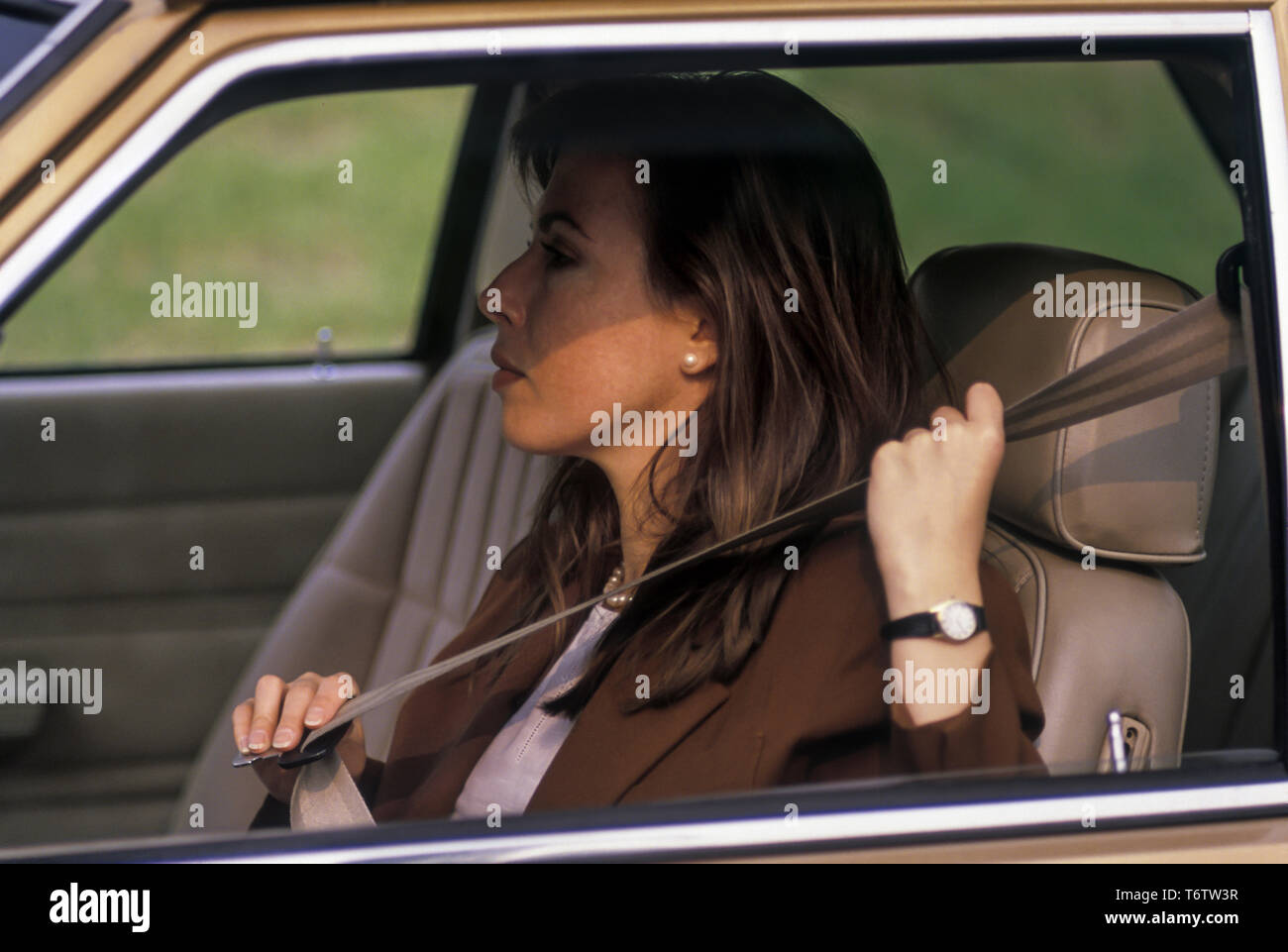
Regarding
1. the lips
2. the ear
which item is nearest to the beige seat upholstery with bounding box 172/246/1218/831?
the ear

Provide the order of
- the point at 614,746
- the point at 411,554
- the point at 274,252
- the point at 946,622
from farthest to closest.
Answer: the point at 274,252 → the point at 411,554 → the point at 614,746 → the point at 946,622

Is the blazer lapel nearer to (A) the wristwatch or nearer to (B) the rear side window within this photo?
(A) the wristwatch

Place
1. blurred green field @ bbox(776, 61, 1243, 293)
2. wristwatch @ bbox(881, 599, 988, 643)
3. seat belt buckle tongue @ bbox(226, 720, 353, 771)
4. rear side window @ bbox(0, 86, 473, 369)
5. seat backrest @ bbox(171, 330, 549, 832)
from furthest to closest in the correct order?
blurred green field @ bbox(776, 61, 1243, 293), rear side window @ bbox(0, 86, 473, 369), seat backrest @ bbox(171, 330, 549, 832), seat belt buckle tongue @ bbox(226, 720, 353, 771), wristwatch @ bbox(881, 599, 988, 643)

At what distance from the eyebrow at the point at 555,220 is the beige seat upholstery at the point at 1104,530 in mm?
522

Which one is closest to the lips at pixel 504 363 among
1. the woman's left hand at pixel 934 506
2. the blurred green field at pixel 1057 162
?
the woman's left hand at pixel 934 506

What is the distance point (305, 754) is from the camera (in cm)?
142

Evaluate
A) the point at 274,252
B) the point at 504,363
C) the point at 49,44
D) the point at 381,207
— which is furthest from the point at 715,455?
the point at 274,252

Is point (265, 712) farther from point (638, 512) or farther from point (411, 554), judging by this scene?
point (411, 554)

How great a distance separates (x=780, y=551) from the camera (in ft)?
4.79

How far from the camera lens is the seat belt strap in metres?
1.32

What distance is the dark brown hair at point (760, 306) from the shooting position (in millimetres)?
1474

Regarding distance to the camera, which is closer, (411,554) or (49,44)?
(49,44)

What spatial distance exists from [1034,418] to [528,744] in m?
0.68

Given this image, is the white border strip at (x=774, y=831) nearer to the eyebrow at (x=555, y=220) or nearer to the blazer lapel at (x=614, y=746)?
the blazer lapel at (x=614, y=746)
